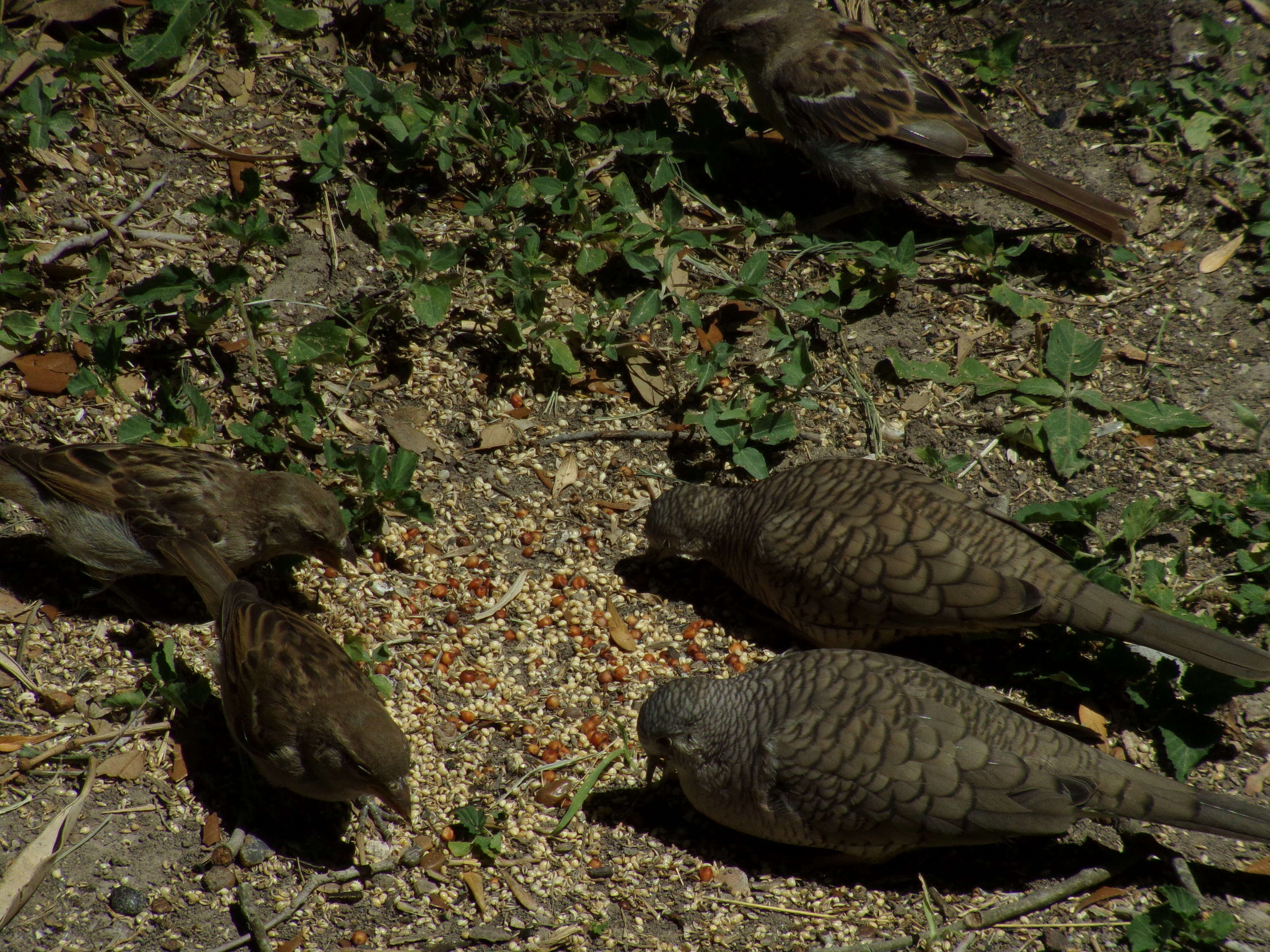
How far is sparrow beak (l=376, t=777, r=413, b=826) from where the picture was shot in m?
3.33

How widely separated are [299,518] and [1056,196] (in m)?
4.39

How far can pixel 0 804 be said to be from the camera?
3447 millimetres

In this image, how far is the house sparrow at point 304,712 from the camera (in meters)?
3.31

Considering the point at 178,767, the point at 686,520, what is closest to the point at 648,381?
the point at 686,520

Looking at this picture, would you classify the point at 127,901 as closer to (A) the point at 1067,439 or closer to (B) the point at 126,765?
(B) the point at 126,765

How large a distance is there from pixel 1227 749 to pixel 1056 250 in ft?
9.74

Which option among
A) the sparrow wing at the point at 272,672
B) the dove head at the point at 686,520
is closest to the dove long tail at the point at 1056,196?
the dove head at the point at 686,520

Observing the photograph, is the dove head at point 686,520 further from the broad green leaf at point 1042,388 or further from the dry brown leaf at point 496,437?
the broad green leaf at point 1042,388

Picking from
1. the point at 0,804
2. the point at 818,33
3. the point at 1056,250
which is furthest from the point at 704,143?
the point at 0,804

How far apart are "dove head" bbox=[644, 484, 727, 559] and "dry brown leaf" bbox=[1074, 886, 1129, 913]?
6.67ft

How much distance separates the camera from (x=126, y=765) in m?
3.60

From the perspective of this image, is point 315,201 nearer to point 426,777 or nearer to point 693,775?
point 426,777

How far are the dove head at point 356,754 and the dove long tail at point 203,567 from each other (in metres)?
0.74

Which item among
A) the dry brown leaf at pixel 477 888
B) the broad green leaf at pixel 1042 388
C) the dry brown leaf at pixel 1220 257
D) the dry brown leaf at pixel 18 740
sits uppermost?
the dry brown leaf at pixel 1220 257
